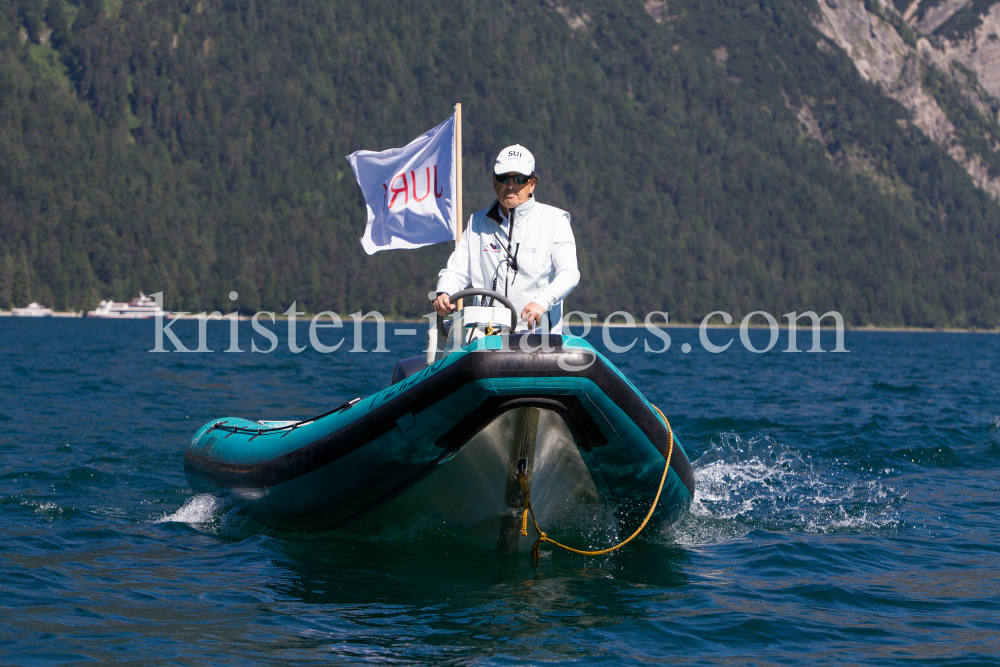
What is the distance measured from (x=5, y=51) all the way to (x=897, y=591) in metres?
193

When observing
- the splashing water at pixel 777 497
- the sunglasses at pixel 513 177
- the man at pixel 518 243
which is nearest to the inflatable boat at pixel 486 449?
the man at pixel 518 243

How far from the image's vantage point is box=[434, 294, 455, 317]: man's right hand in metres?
6.27

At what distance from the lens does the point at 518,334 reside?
5.95 meters

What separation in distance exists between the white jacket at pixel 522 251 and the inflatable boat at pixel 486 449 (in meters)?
0.20

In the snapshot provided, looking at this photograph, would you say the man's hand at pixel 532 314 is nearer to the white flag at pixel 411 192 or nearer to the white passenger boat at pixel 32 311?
the white flag at pixel 411 192

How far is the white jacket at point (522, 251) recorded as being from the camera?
21.5ft

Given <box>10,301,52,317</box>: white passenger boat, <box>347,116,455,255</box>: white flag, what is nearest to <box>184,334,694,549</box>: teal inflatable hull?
<box>347,116,455,255</box>: white flag

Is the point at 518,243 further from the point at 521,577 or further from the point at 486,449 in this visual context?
the point at 521,577

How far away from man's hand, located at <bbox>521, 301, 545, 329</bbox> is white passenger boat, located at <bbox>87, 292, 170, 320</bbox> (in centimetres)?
11603

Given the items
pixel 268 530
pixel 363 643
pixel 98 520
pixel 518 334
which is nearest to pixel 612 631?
pixel 363 643

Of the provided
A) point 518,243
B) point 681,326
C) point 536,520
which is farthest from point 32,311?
point 518,243

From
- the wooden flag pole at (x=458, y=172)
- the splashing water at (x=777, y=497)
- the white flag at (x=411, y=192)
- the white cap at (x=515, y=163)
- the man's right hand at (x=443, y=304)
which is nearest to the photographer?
the man's right hand at (x=443, y=304)

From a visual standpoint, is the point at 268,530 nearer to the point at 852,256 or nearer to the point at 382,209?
the point at 382,209

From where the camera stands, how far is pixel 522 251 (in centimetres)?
654
